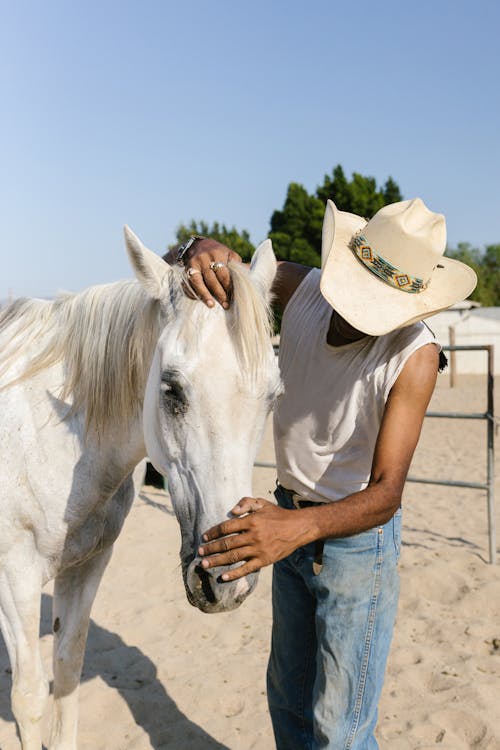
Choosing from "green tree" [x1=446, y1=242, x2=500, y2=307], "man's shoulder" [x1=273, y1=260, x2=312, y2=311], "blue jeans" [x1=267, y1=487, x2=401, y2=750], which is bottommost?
"green tree" [x1=446, y1=242, x2=500, y2=307]

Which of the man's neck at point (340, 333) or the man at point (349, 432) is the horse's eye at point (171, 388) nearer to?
the man at point (349, 432)

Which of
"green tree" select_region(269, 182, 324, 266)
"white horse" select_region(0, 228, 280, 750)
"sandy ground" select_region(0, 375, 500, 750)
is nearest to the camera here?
"white horse" select_region(0, 228, 280, 750)


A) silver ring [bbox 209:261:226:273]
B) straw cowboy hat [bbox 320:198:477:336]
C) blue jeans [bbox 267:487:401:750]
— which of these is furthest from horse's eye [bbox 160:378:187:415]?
blue jeans [bbox 267:487:401:750]

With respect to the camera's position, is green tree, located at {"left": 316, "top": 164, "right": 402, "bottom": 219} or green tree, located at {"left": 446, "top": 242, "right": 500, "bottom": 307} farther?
green tree, located at {"left": 446, "top": 242, "right": 500, "bottom": 307}

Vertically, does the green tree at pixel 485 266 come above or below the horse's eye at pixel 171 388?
below

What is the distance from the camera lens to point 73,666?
8.20 feet

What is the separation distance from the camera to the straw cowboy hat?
5.54 ft

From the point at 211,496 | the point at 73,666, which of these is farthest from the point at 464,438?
the point at 211,496

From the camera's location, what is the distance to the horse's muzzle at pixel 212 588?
1.46 metres

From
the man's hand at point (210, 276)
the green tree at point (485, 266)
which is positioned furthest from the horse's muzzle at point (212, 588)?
the green tree at point (485, 266)

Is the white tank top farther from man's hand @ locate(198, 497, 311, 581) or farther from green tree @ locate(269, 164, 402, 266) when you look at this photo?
green tree @ locate(269, 164, 402, 266)

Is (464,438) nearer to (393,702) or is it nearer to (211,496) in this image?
(393,702)

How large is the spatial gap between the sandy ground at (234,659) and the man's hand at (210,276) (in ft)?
3.16

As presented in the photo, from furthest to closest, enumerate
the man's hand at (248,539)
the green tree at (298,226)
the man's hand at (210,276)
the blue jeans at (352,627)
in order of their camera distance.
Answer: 1. the green tree at (298,226)
2. the blue jeans at (352,627)
3. the man's hand at (210,276)
4. the man's hand at (248,539)
